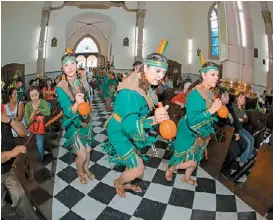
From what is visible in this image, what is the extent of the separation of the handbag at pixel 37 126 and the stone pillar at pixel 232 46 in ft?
5.66

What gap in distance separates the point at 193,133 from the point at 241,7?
130cm

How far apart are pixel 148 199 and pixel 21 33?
166 centimetres

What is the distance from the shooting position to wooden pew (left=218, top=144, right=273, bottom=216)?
1.23m

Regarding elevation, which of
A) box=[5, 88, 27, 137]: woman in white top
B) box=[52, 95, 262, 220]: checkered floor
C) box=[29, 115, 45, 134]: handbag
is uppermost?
box=[5, 88, 27, 137]: woman in white top

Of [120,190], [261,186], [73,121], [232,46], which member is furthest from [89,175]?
[232,46]

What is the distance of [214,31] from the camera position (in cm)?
193

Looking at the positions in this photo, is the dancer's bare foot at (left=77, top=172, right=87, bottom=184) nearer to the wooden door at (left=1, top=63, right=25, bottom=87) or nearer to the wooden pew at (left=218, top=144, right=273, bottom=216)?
Answer: the wooden door at (left=1, top=63, right=25, bottom=87)

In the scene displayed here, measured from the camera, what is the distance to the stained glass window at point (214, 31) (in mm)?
1820

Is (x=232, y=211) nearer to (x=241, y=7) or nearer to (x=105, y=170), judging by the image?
(x=105, y=170)

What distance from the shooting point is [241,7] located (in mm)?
1763

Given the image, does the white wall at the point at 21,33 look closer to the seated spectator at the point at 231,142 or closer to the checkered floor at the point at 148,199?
the checkered floor at the point at 148,199

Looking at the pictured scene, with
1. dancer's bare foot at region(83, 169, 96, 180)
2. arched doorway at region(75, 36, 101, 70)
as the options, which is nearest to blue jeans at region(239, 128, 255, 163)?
dancer's bare foot at region(83, 169, 96, 180)

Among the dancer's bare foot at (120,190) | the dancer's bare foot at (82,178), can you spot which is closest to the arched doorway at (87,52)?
the dancer's bare foot at (82,178)

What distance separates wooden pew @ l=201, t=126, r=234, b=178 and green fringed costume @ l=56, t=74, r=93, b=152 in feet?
3.65
